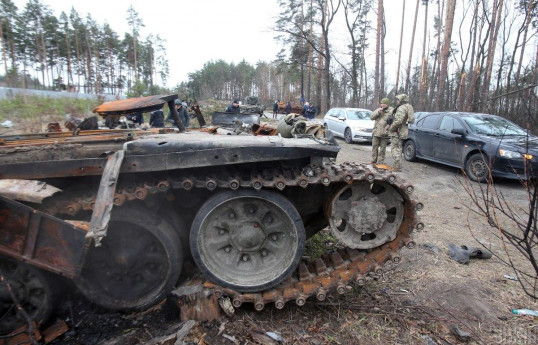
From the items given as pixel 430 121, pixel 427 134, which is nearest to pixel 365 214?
pixel 427 134

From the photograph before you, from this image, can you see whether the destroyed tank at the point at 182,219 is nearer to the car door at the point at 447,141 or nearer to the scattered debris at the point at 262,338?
the scattered debris at the point at 262,338

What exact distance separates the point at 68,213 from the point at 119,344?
119 cm

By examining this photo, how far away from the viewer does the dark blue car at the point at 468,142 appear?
820cm

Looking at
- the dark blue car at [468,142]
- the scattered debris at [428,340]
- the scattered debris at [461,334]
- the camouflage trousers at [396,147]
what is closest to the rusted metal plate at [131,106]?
the scattered debris at [428,340]

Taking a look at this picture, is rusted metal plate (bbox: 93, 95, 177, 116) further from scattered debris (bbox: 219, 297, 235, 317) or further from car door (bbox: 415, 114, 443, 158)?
car door (bbox: 415, 114, 443, 158)

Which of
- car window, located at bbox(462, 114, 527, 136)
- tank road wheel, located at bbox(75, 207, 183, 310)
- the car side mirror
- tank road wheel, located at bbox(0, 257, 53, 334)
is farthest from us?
the car side mirror

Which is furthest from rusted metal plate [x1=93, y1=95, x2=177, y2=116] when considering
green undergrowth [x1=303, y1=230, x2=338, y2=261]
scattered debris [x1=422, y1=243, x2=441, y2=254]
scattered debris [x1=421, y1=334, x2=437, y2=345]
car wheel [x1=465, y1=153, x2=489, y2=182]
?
car wheel [x1=465, y1=153, x2=489, y2=182]

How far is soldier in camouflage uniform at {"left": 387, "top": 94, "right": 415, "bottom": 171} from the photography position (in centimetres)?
912

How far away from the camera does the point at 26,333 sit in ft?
10.1

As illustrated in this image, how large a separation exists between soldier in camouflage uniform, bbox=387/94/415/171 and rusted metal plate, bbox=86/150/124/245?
7.76 metres

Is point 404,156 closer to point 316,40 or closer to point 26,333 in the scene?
point 26,333

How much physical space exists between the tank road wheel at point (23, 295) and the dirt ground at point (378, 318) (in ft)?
0.90

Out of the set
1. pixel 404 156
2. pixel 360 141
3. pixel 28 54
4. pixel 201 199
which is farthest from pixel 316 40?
pixel 28 54

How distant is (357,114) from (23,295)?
14.8 m
